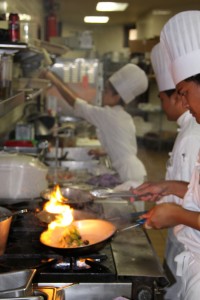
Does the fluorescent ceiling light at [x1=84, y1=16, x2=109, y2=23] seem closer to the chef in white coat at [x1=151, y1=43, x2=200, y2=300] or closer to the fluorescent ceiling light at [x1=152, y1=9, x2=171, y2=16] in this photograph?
the fluorescent ceiling light at [x1=152, y1=9, x2=171, y2=16]

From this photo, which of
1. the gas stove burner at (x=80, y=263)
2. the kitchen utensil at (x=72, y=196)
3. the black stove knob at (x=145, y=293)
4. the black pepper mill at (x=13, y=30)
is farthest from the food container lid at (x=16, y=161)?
the black stove knob at (x=145, y=293)

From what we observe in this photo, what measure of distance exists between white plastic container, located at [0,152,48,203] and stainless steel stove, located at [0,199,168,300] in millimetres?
333

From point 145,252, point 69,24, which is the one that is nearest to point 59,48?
point 145,252

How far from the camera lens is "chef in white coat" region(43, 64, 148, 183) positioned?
11.3 feet

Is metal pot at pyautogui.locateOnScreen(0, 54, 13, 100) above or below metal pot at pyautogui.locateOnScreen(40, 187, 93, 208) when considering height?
above

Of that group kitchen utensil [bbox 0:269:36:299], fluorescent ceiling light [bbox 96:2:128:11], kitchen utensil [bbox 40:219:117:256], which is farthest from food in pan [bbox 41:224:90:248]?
fluorescent ceiling light [bbox 96:2:128:11]

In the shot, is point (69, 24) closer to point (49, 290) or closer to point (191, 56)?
point (191, 56)

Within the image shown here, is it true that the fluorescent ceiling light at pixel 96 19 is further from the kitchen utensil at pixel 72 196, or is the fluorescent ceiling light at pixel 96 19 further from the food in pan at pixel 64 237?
the food in pan at pixel 64 237

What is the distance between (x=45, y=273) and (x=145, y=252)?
404 millimetres

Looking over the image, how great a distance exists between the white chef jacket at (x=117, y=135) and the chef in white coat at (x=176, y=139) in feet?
3.60

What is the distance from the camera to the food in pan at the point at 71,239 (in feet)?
4.59

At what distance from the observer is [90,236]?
1567mm

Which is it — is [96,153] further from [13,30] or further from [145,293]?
[145,293]

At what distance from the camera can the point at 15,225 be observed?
1679 mm
